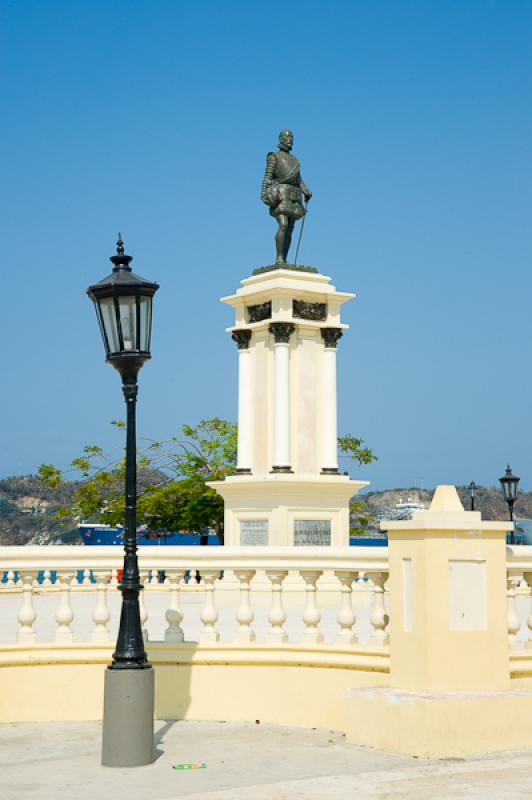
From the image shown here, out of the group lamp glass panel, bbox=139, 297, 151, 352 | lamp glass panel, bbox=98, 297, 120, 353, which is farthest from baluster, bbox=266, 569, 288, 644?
lamp glass panel, bbox=98, 297, 120, 353

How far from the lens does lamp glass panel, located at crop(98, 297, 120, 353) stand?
980cm

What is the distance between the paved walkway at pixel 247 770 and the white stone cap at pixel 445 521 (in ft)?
5.83

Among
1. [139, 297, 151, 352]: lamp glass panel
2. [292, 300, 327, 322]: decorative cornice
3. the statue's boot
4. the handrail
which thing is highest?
the statue's boot

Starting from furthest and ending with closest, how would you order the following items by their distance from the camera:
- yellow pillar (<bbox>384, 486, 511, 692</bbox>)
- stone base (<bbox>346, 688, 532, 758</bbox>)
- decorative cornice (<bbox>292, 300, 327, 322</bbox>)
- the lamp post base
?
decorative cornice (<bbox>292, 300, 327, 322</bbox>) → yellow pillar (<bbox>384, 486, 511, 692</bbox>) → stone base (<bbox>346, 688, 532, 758</bbox>) → the lamp post base

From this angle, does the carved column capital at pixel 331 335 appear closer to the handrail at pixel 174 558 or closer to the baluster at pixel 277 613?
the handrail at pixel 174 558

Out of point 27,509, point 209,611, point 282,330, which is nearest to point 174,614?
point 209,611

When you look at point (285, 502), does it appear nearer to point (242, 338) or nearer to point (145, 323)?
point (242, 338)

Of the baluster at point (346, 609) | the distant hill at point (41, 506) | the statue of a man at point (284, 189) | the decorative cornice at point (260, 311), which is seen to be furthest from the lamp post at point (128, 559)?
the distant hill at point (41, 506)

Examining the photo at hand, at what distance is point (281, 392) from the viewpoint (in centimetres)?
2225

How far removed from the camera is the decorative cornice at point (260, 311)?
73.8ft

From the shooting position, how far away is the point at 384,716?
925 centimetres

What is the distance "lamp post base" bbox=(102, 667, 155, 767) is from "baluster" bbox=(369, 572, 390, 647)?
2118mm

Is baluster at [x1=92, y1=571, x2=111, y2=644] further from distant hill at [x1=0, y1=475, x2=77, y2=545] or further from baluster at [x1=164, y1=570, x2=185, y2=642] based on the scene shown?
distant hill at [x1=0, y1=475, x2=77, y2=545]

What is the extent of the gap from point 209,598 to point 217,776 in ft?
8.66
